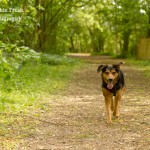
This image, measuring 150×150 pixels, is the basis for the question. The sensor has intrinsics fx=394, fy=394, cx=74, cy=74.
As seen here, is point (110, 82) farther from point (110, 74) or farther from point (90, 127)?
point (90, 127)

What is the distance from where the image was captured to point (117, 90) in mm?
7867

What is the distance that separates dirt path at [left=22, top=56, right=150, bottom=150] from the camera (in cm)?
618

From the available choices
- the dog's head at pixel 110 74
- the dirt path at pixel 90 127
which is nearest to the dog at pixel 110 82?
the dog's head at pixel 110 74

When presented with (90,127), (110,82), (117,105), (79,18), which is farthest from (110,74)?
(79,18)

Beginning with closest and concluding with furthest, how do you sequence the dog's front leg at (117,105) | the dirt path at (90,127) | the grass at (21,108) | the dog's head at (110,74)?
the dirt path at (90,127), the grass at (21,108), the dog's head at (110,74), the dog's front leg at (117,105)

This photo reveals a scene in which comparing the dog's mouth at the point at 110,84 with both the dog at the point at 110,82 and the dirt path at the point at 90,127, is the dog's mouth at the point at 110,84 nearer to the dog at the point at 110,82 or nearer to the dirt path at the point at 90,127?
the dog at the point at 110,82

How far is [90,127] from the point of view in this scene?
7.43 m

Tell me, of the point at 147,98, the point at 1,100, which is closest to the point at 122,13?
the point at 147,98

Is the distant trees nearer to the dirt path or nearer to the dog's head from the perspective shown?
the dirt path

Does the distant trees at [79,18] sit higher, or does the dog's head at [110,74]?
the distant trees at [79,18]

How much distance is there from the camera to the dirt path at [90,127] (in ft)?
20.3

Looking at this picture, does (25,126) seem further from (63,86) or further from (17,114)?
(63,86)

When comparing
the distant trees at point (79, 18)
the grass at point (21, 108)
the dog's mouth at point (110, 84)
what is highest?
the distant trees at point (79, 18)

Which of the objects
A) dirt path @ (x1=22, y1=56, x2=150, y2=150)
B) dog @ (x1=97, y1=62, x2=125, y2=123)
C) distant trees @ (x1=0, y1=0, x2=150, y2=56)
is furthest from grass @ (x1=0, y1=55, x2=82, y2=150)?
distant trees @ (x1=0, y1=0, x2=150, y2=56)
